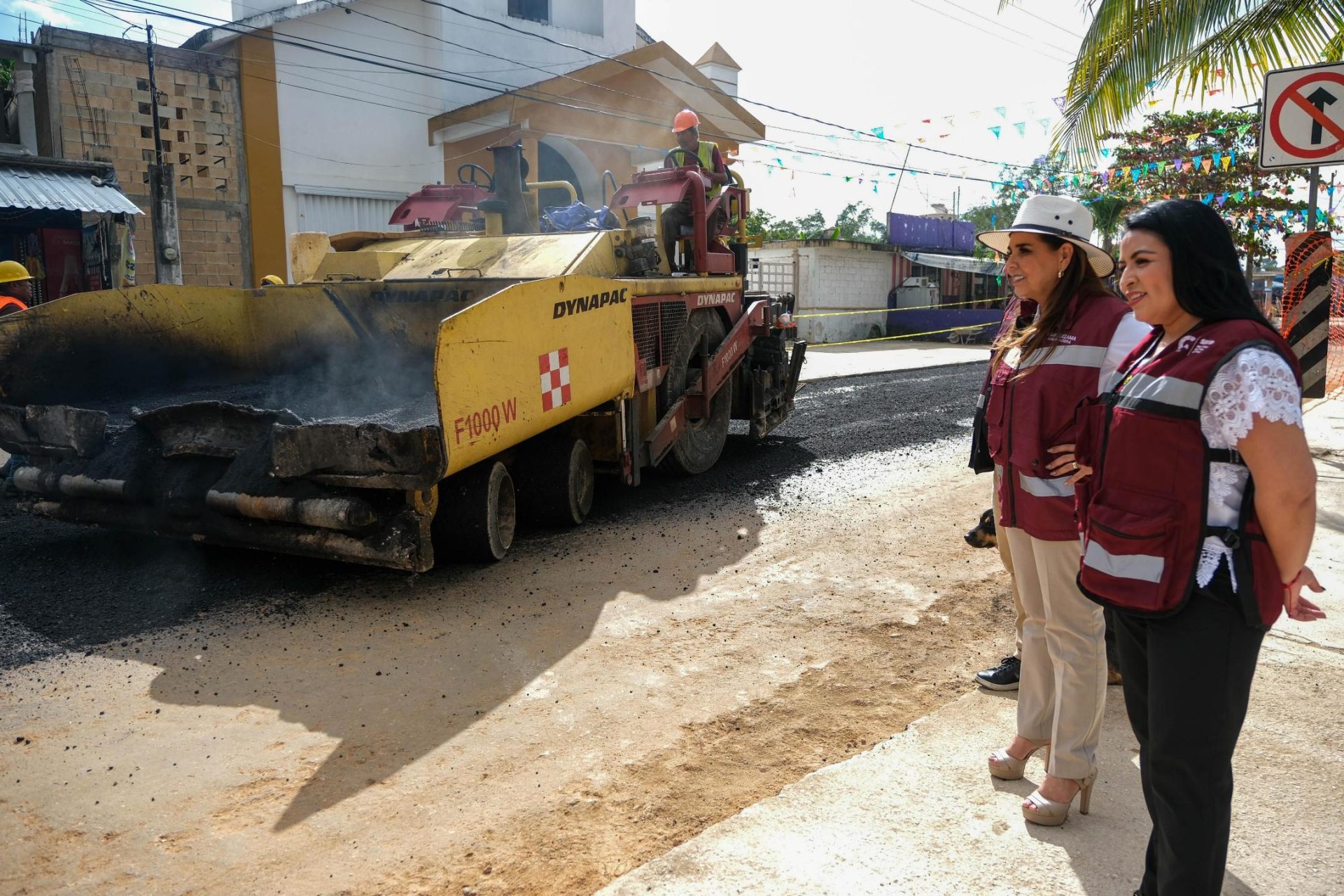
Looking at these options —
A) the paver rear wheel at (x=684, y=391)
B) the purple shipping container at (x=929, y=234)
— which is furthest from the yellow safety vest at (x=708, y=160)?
the purple shipping container at (x=929, y=234)

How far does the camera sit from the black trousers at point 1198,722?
2.00m

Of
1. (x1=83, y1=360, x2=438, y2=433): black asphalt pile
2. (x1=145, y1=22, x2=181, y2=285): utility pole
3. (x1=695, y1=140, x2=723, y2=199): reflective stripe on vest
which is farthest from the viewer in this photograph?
(x1=145, y1=22, x2=181, y2=285): utility pole

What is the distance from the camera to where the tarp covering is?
2838 centimetres

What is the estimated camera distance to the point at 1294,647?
3.96 meters

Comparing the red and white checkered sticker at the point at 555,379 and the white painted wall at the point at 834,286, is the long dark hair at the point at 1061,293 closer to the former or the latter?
the red and white checkered sticker at the point at 555,379

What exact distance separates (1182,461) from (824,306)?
2399 centimetres

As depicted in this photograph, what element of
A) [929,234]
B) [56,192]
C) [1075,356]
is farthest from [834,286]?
[1075,356]

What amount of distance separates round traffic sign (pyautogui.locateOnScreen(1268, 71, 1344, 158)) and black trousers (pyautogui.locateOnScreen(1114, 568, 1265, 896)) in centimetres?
460

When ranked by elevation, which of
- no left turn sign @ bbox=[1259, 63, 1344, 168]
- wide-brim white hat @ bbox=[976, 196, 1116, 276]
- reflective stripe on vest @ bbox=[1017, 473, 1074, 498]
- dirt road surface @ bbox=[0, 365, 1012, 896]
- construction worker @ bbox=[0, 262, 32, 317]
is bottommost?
dirt road surface @ bbox=[0, 365, 1012, 896]

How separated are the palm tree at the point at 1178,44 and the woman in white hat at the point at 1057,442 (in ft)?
19.8

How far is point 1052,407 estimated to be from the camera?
8.86 feet

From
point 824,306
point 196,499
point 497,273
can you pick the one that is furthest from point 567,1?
point 196,499

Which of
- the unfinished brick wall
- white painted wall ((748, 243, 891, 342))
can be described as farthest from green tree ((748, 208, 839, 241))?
the unfinished brick wall

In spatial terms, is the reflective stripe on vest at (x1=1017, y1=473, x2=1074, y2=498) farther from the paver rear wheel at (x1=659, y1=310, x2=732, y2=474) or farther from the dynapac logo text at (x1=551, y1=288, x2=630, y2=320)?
the paver rear wheel at (x1=659, y1=310, x2=732, y2=474)
